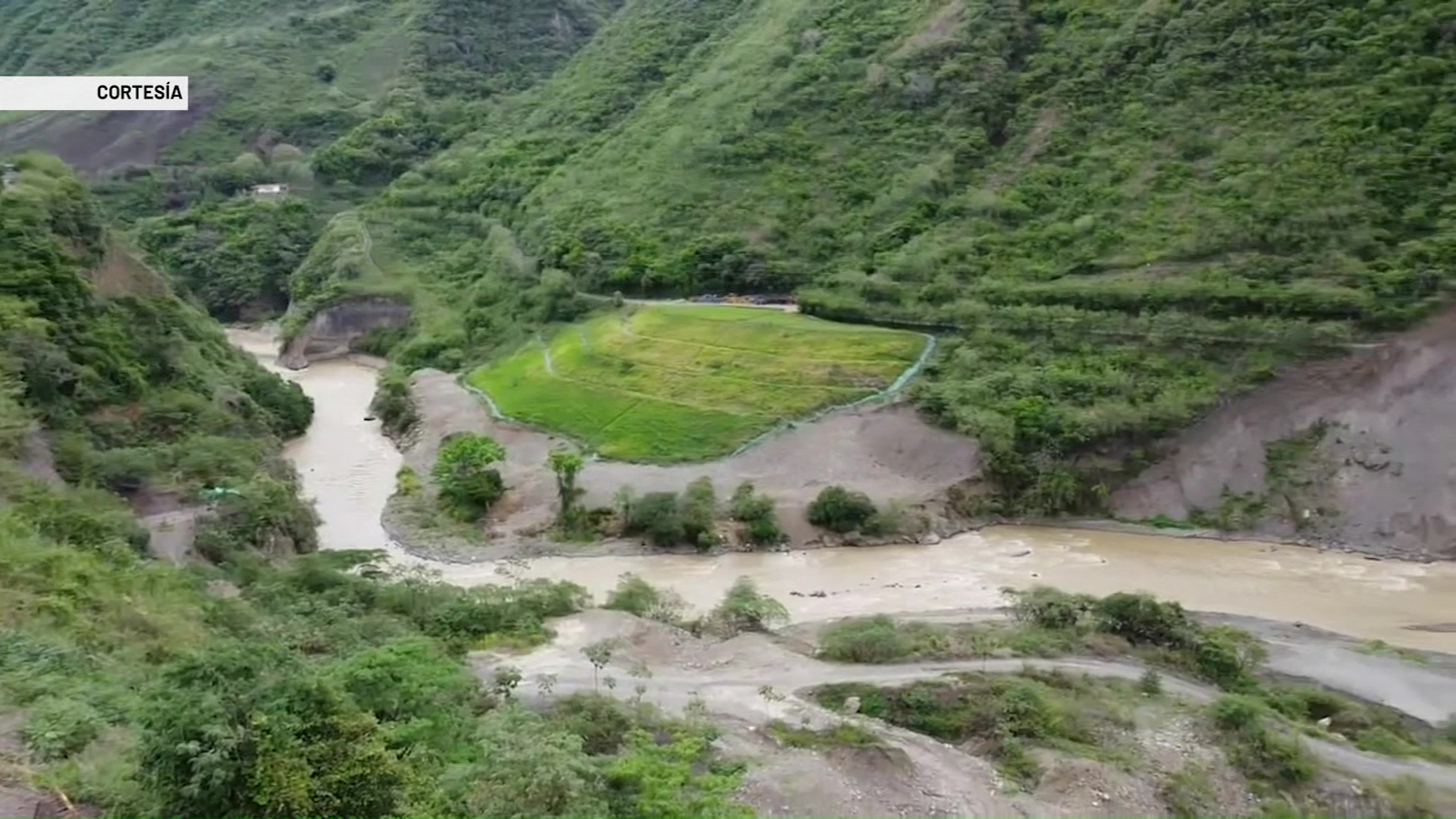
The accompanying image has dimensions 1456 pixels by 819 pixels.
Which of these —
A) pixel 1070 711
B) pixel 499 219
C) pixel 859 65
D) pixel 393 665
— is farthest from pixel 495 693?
pixel 499 219

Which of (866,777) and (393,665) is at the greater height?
(393,665)

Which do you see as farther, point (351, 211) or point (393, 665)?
point (351, 211)

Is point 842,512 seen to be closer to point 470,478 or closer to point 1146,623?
point 1146,623

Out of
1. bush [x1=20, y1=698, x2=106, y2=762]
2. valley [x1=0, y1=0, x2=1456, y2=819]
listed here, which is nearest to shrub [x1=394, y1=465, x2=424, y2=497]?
valley [x1=0, y1=0, x2=1456, y2=819]

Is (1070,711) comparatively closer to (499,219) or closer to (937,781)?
(937,781)

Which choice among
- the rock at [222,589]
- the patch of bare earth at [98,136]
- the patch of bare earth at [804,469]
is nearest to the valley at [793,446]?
the patch of bare earth at [804,469]

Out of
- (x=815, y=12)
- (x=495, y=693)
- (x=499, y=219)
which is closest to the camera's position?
(x=495, y=693)

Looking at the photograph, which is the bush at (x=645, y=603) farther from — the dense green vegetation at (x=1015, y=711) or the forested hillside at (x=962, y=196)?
the forested hillside at (x=962, y=196)
